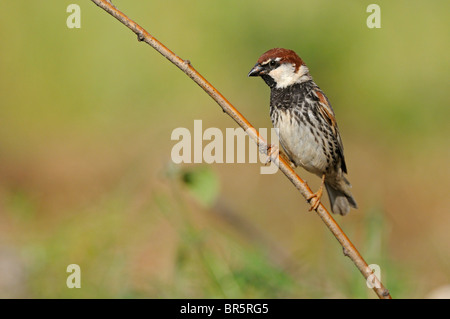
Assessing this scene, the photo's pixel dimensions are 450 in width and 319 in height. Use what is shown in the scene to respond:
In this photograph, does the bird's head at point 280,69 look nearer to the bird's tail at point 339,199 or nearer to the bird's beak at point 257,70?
the bird's beak at point 257,70

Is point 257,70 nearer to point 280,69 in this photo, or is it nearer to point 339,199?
point 280,69

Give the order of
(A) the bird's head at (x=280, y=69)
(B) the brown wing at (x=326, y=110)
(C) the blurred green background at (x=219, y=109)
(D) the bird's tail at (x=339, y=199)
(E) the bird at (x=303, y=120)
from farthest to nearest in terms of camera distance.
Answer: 1. (C) the blurred green background at (x=219, y=109)
2. (D) the bird's tail at (x=339, y=199)
3. (B) the brown wing at (x=326, y=110)
4. (E) the bird at (x=303, y=120)
5. (A) the bird's head at (x=280, y=69)

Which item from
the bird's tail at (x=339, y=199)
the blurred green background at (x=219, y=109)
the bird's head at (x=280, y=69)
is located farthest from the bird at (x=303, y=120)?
the blurred green background at (x=219, y=109)

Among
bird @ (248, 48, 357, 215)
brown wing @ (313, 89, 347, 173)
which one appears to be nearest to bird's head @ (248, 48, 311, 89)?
bird @ (248, 48, 357, 215)

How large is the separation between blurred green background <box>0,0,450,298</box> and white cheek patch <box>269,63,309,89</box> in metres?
1.93

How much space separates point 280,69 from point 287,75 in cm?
10

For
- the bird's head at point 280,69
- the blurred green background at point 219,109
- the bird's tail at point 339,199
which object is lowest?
the bird's tail at point 339,199

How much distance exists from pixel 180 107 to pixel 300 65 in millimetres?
3945

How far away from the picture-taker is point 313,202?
2.83m

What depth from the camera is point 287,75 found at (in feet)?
9.40

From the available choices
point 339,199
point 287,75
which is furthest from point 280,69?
point 339,199

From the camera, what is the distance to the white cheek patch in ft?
9.12

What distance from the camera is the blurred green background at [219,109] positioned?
5.41 meters

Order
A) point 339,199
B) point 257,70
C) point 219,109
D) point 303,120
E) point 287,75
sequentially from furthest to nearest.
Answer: point 219,109 < point 339,199 < point 303,120 < point 287,75 < point 257,70
